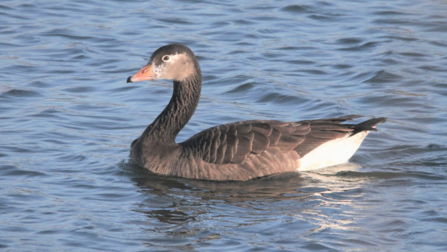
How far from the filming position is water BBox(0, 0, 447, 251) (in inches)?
332

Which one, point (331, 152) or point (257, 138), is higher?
point (257, 138)

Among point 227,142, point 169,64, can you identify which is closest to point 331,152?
point 227,142

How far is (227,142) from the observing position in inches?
422

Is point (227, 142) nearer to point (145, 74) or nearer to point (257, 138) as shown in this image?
point (257, 138)

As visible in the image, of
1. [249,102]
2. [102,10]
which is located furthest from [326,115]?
[102,10]

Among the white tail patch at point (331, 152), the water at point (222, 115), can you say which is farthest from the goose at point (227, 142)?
the water at point (222, 115)

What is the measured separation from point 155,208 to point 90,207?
0.87m

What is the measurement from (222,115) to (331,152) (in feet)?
10.7

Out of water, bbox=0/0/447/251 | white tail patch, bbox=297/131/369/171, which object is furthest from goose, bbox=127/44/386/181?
water, bbox=0/0/447/251

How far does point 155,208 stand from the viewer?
31.2 ft

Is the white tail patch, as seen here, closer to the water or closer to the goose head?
the water

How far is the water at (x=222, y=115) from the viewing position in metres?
8.44

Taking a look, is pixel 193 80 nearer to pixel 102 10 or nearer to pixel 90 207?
pixel 90 207

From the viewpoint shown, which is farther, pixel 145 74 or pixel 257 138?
pixel 145 74
